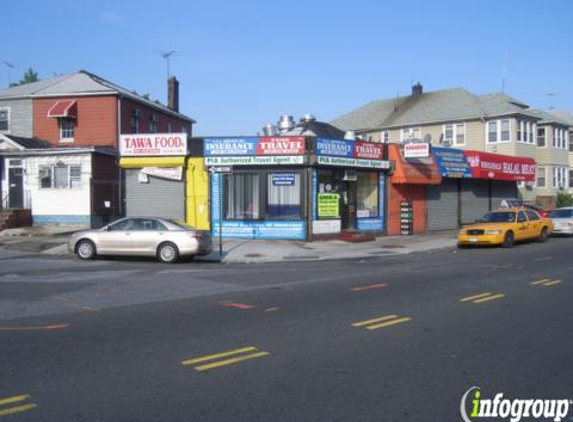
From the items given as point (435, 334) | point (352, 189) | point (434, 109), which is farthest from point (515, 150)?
point (435, 334)

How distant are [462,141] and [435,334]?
3301cm

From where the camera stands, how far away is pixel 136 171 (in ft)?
77.4

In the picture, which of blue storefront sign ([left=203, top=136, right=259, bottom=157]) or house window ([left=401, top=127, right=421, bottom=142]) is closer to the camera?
blue storefront sign ([left=203, top=136, right=259, bottom=157])

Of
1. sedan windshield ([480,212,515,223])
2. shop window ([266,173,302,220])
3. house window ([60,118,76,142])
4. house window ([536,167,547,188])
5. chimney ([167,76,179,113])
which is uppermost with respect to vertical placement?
chimney ([167,76,179,113])

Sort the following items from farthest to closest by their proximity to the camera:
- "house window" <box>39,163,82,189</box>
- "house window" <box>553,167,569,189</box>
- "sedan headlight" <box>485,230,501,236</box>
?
"house window" <box>553,167,569,189</box> < "house window" <box>39,163,82,189</box> < "sedan headlight" <box>485,230,501,236</box>

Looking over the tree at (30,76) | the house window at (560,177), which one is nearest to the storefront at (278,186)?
the house window at (560,177)

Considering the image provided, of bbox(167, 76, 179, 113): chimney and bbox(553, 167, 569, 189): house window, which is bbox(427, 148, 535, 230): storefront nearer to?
bbox(553, 167, 569, 189): house window

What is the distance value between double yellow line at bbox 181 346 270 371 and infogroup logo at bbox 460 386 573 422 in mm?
2424

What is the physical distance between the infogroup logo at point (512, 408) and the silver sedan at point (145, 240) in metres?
12.5

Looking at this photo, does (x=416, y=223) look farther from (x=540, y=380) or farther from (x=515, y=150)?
(x=540, y=380)

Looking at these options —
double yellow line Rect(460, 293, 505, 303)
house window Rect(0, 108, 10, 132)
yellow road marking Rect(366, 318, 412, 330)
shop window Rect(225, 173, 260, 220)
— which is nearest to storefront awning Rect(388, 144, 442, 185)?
shop window Rect(225, 173, 260, 220)

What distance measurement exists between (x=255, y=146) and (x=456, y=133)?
21.0 m

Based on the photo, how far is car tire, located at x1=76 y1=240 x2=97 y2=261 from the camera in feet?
57.2

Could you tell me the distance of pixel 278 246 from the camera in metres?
20.6
